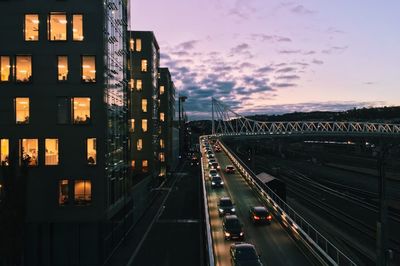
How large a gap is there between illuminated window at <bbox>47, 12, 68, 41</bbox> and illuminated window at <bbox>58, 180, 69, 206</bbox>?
10831mm

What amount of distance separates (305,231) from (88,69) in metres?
20.4

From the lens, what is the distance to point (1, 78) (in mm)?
32719

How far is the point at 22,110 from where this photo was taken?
107 feet

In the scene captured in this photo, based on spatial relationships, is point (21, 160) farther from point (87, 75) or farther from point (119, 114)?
point (119, 114)

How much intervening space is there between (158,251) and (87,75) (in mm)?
16088

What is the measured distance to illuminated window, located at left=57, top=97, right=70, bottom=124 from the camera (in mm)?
32781

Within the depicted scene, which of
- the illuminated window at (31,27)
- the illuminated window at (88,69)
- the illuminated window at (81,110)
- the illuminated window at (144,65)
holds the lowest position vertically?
the illuminated window at (81,110)

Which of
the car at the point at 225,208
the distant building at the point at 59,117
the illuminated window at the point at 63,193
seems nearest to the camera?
the distant building at the point at 59,117

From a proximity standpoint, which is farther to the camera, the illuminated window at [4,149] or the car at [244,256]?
the illuminated window at [4,149]

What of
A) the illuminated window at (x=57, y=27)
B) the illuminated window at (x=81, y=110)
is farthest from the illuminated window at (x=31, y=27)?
the illuminated window at (x=81, y=110)

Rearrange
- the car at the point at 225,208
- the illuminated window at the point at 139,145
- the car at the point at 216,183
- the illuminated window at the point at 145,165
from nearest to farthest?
the car at the point at 225,208 < the car at the point at 216,183 < the illuminated window at the point at 145,165 < the illuminated window at the point at 139,145

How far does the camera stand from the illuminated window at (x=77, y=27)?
32.8m

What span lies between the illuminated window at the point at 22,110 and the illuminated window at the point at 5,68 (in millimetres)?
1856

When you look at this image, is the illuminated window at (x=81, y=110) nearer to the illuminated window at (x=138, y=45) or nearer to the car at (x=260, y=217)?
the car at (x=260, y=217)
